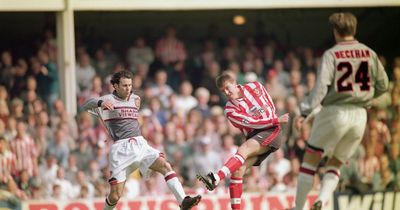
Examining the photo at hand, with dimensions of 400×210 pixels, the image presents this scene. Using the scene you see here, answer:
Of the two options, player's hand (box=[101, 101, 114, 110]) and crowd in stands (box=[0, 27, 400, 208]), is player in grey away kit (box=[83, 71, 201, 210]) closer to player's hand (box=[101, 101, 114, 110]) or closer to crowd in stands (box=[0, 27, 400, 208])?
player's hand (box=[101, 101, 114, 110])

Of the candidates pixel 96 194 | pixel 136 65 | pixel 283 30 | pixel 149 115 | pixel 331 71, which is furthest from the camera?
pixel 283 30

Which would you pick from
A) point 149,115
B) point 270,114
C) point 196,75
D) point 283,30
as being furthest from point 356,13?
point 270,114

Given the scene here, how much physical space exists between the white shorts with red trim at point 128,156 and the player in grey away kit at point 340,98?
170 cm

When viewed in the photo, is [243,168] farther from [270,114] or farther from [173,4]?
[173,4]

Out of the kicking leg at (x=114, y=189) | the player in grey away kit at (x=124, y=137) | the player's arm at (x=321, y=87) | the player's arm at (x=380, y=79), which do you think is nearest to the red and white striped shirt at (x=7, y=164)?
the kicking leg at (x=114, y=189)

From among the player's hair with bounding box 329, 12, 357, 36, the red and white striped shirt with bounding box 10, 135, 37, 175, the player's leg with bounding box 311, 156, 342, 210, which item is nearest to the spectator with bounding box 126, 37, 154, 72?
the red and white striped shirt with bounding box 10, 135, 37, 175

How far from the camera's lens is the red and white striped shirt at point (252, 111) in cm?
1540

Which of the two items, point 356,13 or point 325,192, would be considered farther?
point 356,13

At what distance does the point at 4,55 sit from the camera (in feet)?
75.0

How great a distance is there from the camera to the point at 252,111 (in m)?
15.4

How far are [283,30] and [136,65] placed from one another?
353cm

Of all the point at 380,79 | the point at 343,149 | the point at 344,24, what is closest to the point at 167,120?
the point at 343,149

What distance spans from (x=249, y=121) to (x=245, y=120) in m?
0.05

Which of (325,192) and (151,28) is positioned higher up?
(151,28)
